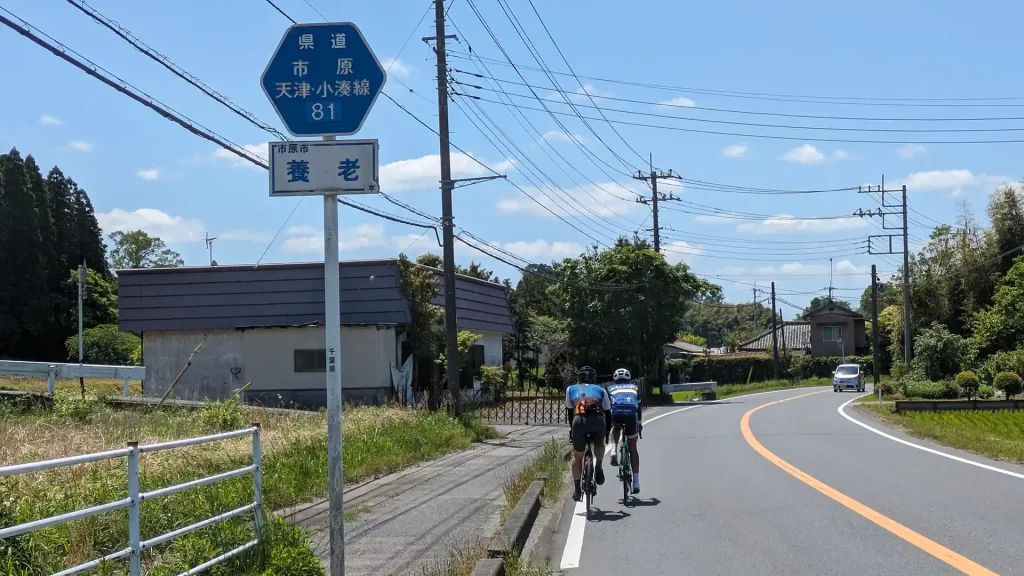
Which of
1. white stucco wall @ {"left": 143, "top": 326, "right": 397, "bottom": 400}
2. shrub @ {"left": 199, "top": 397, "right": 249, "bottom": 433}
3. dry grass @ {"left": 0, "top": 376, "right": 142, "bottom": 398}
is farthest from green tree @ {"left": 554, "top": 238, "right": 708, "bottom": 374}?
shrub @ {"left": 199, "top": 397, "right": 249, "bottom": 433}

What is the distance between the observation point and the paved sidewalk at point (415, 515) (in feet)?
27.7

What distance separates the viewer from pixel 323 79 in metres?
5.59

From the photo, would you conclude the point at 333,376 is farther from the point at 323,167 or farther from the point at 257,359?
the point at 257,359

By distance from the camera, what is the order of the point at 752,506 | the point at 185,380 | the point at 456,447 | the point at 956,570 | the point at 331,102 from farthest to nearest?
the point at 185,380
the point at 456,447
the point at 752,506
the point at 956,570
the point at 331,102

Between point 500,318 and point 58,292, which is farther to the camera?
point 58,292

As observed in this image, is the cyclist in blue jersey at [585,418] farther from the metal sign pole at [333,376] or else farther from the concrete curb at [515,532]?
the metal sign pole at [333,376]

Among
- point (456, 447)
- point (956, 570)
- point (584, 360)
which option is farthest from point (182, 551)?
point (584, 360)

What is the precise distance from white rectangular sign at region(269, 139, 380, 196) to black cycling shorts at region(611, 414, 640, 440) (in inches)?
285

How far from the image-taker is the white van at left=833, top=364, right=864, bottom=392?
57250mm

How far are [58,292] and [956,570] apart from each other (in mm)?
54466

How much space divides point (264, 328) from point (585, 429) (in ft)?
64.0

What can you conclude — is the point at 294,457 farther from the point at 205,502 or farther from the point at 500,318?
the point at 500,318

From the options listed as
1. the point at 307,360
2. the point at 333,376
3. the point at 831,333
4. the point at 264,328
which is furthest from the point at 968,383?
the point at 831,333

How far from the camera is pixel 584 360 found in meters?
48.2
